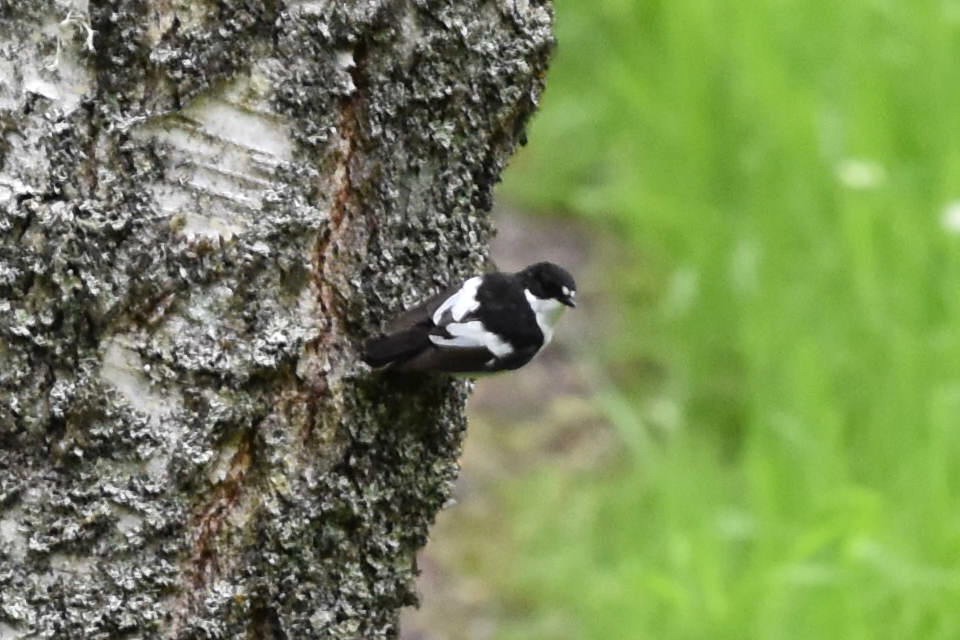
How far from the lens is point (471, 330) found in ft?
6.42

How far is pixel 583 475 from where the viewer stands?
15.8ft

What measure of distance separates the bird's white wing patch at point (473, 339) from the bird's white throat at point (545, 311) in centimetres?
12

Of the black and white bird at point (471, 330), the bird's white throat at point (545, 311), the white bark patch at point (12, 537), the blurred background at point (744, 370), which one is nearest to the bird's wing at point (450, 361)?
the black and white bird at point (471, 330)

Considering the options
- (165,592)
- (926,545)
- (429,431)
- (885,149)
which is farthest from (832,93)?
(165,592)

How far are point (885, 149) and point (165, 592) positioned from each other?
11.3 feet

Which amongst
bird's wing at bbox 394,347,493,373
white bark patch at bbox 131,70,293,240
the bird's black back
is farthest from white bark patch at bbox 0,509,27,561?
the bird's black back

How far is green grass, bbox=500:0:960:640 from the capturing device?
3.37 meters

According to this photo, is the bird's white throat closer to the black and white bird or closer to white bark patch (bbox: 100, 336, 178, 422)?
the black and white bird

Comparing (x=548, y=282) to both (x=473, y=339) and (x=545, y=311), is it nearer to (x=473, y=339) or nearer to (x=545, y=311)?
(x=545, y=311)

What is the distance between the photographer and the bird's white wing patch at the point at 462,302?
6.28 ft

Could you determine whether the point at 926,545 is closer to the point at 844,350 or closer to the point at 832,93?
the point at 844,350

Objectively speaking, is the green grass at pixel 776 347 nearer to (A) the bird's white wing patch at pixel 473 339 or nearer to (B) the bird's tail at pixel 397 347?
(A) the bird's white wing patch at pixel 473 339

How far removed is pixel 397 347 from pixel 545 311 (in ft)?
1.64

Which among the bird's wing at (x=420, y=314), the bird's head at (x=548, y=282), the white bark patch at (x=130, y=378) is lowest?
the white bark patch at (x=130, y=378)
